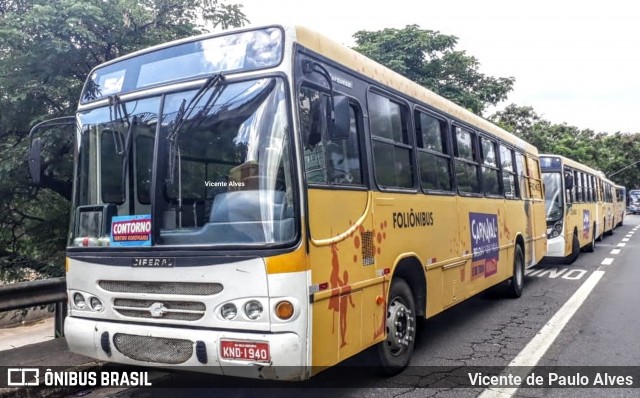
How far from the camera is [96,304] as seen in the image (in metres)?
4.18

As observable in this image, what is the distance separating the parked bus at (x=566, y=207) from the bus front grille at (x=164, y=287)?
10.9 m

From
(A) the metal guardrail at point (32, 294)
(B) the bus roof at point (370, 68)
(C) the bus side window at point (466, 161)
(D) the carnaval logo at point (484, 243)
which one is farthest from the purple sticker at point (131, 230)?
(D) the carnaval logo at point (484, 243)

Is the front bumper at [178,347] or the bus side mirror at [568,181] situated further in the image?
the bus side mirror at [568,181]

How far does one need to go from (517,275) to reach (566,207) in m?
4.93

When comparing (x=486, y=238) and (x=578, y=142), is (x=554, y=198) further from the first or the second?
(x=578, y=142)

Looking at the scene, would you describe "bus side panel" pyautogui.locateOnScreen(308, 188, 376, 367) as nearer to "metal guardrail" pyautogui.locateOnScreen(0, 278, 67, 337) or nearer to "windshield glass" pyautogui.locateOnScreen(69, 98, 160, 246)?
"windshield glass" pyautogui.locateOnScreen(69, 98, 160, 246)

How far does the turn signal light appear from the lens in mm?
3502

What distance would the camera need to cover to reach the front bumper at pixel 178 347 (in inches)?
136

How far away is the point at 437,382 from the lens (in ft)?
15.9

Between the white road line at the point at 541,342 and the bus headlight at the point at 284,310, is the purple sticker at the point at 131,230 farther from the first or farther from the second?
the white road line at the point at 541,342

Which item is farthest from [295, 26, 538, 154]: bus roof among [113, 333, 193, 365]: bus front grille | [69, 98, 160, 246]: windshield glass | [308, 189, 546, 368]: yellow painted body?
[113, 333, 193, 365]: bus front grille

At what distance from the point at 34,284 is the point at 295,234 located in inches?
138

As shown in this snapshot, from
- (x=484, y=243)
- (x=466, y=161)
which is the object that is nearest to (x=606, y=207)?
(x=484, y=243)

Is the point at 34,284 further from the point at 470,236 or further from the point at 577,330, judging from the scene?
the point at 577,330
